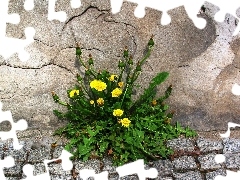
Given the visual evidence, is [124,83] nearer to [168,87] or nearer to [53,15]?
[168,87]

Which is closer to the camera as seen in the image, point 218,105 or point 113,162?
point 113,162

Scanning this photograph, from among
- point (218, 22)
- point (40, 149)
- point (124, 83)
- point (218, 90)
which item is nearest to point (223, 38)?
point (218, 22)

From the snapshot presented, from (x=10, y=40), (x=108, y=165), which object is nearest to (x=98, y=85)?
(x=108, y=165)

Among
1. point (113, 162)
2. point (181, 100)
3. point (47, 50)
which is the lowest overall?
point (113, 162)

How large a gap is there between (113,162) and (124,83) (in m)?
0.76

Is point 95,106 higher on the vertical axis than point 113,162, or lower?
higher

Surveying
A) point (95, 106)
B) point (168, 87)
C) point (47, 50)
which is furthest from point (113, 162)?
point (47, 50)

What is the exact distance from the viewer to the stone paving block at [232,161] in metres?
3.88

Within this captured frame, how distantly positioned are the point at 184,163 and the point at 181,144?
233mm

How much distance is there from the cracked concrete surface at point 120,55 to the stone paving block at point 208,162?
380 millimetres

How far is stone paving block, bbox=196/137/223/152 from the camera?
4048 millimetres

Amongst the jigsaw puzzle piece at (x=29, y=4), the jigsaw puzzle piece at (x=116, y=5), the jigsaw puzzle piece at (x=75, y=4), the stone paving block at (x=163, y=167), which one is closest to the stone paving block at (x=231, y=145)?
the stone paving block at (x=163, y=167)

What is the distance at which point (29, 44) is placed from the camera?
410 centimetres

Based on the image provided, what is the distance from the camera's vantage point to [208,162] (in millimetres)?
3926
